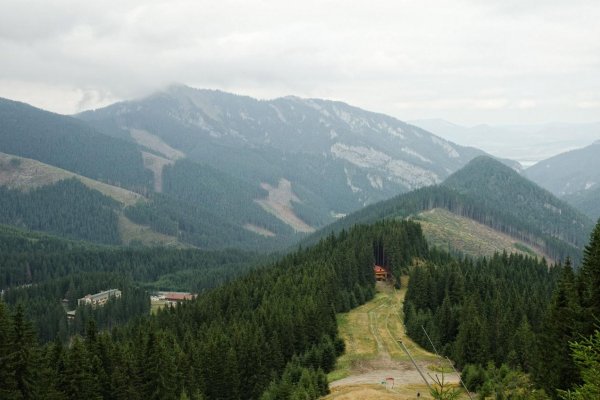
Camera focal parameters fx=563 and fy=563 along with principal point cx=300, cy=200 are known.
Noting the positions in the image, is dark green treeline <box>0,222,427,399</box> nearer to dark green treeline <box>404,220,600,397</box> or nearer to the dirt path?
the dirt path

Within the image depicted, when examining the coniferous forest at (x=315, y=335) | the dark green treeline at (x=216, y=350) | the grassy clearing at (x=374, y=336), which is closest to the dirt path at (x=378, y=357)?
the grassy clearing at (x=374, y=336)

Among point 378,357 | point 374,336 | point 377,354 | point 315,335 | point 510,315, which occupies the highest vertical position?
point 510,315

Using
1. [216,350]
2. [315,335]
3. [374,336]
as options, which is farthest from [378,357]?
[216,350]

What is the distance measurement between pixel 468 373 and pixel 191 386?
125 ft

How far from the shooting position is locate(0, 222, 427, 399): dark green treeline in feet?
205

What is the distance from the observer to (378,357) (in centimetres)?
9369

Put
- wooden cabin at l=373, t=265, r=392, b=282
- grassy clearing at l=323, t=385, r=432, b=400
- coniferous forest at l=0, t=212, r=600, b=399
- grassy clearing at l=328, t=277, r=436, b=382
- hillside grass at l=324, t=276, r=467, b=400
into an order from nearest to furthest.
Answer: coniferous forest at l=0, t=212, r=600, b=399 < grassy clearing at l=323, t=385, r=432, b=400 < hillside grass at l=324, t=276, r=467, b=400 < grassy clearing at l=328, t=277, r=436, b=382 < wooden cabin at l=373, t=265, r=392, b=282

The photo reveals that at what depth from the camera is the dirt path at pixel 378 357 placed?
249ft

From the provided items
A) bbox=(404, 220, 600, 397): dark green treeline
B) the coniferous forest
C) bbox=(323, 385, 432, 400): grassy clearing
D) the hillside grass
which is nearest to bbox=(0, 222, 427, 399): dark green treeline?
the coniferous forest

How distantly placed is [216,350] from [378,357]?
2799cm

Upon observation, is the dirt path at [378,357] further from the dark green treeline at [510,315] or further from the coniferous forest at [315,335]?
the dark green treeline at [510,315]

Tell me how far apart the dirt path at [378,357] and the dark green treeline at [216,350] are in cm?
308

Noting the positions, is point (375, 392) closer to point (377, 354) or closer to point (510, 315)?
point (377, 354)

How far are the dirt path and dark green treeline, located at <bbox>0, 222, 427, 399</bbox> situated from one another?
10.1 feet
